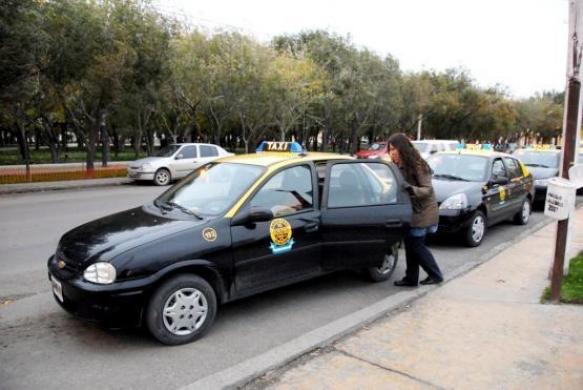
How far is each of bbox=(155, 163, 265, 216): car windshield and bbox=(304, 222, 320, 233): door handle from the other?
0.71 meters

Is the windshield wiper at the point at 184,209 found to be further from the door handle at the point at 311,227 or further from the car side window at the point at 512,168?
the car side window at the point at 512,168

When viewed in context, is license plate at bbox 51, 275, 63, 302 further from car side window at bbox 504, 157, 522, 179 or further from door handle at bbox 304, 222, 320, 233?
car side window at bbox 504, 157, 522, 179

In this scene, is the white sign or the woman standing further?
the woman standing

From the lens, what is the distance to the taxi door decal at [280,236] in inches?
192

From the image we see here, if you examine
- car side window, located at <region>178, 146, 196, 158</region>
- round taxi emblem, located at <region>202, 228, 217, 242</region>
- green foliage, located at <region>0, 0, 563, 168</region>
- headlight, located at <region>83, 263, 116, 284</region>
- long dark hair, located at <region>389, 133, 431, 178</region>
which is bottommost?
headlight, located at <region>83, 263, 116, 284</region>

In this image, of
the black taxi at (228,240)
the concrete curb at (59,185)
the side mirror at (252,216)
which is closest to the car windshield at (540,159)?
the black taxi at (228,240)

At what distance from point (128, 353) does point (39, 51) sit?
543 inches

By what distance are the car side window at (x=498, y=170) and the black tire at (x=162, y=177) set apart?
12.3 metres

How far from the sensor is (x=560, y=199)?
5.38 meters

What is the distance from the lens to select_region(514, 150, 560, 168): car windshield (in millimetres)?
14195

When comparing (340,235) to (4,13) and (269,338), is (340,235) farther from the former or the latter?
(4,13)

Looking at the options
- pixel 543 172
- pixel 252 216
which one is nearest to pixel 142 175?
pixel 543 172

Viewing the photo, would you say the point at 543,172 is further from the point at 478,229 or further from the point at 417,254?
the point at 417,254

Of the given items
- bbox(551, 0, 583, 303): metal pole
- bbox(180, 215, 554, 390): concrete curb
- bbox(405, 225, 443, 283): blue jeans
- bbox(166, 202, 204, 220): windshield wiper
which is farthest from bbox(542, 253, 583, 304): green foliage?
bbox(166, 202, 204, 220): windshield wiper
